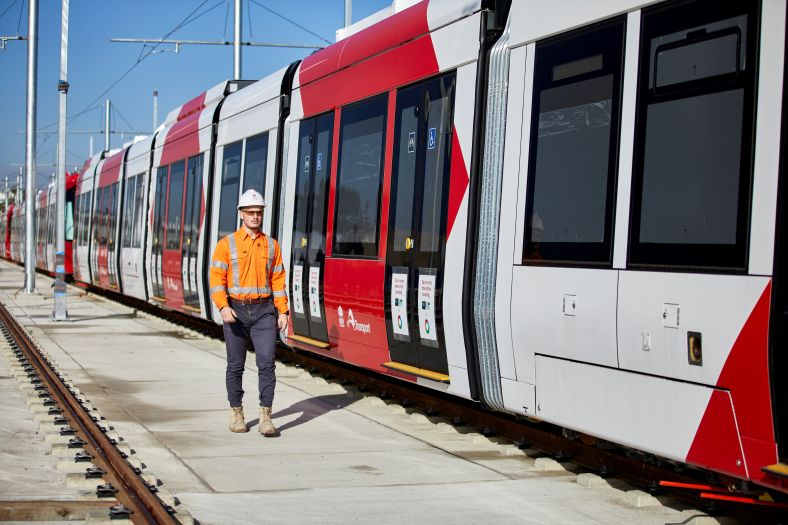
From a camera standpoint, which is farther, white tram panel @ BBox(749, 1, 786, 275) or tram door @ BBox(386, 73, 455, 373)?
tram door @ BBox(386, 73, 455, 373)

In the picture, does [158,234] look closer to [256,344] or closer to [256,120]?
[256,120]

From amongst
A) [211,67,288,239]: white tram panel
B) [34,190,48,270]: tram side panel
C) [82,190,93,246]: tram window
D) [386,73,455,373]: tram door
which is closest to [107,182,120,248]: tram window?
[82,190,93,246]: tram window

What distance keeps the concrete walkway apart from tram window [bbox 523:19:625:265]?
1430 millimetres

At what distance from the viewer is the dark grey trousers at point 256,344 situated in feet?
29.9

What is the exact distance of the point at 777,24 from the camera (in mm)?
5312

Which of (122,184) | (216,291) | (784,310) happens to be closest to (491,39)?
(216,291)

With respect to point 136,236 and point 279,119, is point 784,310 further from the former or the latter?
point 136,236

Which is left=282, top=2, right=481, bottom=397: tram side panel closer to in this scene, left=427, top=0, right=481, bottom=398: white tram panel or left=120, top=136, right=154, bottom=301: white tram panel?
left=427, top=0, right=481, bottom=398: white tram panel

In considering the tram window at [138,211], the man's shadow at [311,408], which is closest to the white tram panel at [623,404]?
the man's shadow at [311,408]

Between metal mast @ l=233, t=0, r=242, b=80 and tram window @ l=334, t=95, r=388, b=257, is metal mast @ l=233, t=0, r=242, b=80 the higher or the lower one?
the higher one

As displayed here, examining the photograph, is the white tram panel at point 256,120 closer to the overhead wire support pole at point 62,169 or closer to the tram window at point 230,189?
the tram window at point 230,189

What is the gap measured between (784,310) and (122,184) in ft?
73.0

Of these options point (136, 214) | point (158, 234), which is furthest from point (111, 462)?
point (136, 214)

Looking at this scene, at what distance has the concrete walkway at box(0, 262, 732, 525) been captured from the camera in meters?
6.40
